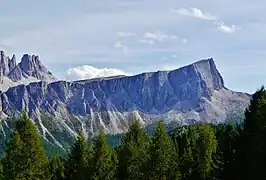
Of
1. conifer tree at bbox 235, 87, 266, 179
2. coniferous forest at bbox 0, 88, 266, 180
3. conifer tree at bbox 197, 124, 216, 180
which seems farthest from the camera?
conifer tree at bbox 197, 124, 216, 180

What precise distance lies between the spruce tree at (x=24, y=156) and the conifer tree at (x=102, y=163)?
7.81 meters

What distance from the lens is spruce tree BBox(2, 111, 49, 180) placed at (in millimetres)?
51312

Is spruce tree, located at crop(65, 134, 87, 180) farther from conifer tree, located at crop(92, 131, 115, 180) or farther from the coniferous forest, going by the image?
conifer tree, located at crop(92, 131, 115, 180)

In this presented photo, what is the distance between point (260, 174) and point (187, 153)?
33.5m

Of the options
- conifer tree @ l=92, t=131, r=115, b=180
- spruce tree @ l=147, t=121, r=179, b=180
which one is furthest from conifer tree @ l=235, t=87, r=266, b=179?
conifer tree @ l=92, t=131, r=115, b=180

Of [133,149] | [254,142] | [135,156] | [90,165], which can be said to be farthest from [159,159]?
[254,142]

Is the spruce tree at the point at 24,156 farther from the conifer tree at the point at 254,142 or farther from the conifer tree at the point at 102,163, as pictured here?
the conifer tree at the point at 254,142

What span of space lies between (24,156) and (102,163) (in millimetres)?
10299

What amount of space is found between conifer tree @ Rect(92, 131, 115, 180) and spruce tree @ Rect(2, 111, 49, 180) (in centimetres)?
781

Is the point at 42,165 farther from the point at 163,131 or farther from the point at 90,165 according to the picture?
the point at 163,131

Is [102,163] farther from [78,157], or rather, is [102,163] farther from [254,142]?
[254,142]

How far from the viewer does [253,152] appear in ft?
167

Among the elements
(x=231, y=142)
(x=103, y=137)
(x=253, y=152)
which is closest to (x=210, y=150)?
(x=231, y=142)

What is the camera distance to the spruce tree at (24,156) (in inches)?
2020
